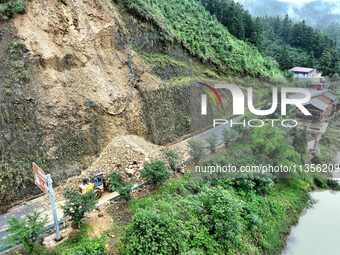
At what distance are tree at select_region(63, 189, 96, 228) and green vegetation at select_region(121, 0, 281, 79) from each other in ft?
27.7

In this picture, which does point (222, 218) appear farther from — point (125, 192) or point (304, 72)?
point (304, 72)

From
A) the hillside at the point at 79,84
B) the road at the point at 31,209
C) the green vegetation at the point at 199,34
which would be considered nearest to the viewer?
the road at the point at 31,209

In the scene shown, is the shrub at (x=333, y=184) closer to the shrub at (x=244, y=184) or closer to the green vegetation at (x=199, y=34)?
the shrub at (x=244, y=184)

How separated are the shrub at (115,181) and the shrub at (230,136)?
190 inches

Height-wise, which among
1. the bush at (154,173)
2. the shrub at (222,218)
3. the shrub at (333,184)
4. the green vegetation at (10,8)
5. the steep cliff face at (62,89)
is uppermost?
the green vegetation at (10,8)

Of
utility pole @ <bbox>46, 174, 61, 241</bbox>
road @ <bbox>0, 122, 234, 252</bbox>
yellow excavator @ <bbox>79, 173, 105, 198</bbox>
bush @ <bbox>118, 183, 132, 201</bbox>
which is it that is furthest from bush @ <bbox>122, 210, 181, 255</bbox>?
yellow excavator @ <bbox>79, 173, 105, 198</bbox>

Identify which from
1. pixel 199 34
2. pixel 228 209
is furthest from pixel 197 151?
pixel 199 34

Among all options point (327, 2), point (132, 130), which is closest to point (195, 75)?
point (132, 130)

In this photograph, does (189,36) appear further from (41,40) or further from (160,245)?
(160,245)

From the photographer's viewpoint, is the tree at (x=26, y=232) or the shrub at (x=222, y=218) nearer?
the tree at (x=26, y=232)

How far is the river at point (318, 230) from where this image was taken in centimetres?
1218

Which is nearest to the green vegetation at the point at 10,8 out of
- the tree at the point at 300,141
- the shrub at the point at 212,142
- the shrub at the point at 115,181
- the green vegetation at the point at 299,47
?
the shrub at the point at 115,181

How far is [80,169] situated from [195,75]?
7736 millimetres

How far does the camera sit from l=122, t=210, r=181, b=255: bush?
28.3 feet
